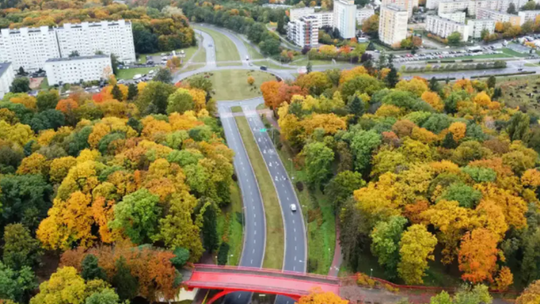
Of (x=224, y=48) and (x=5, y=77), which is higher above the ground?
(x=5, y=77)

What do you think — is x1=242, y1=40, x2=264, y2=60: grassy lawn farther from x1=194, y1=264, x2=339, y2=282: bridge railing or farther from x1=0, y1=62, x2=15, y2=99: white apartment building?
x1=194, y1=264, x2=339, y2=282: bridge railing

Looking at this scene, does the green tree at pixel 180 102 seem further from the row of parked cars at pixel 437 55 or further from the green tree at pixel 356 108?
the row of parked cars at pixel 437 55

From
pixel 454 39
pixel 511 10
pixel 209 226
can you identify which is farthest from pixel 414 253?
pixel 511 10

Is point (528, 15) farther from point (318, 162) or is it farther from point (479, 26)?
point (318, 162)

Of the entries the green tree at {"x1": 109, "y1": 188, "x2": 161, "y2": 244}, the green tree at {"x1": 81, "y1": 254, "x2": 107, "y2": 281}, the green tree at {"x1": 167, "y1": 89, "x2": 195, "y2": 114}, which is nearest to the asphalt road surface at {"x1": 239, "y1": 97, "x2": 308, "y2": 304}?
the green tree at {"x1": 167, "y1": 89, "x2": 195, "y2": 114}

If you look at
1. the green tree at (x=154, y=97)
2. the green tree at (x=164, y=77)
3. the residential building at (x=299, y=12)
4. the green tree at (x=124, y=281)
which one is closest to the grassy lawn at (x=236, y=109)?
the green tree at (x=154, y=97)

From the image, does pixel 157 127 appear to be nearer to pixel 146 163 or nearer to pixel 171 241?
pixel 146 163

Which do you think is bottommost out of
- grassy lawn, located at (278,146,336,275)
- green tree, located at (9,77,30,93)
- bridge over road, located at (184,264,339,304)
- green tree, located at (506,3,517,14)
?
grassy lawn, located at (278,146,336,275)

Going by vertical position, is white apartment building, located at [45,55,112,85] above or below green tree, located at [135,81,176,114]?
below
